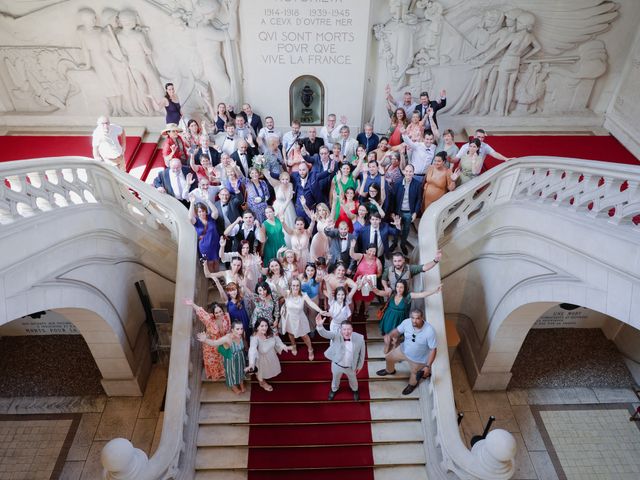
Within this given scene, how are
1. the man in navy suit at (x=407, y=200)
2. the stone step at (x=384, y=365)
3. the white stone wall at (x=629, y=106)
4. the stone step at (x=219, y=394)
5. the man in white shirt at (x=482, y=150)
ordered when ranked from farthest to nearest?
1. the white stone wall at (x=629, y=106)
2. the man in white shirt at (x=482, y=150)
3. the man in navy suit at (x=407, y=200)
4. the stone step at (x=384, y=365)
5. the stone step at (x=219, y=394)

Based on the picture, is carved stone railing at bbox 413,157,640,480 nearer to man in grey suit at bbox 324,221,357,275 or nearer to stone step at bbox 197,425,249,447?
man in grey suit at bbox 324,221,357,275

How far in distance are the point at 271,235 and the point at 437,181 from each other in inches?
116

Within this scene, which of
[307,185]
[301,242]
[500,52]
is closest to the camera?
[301,242]

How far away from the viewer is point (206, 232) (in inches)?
319

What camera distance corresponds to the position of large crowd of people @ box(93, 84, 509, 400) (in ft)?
24.2

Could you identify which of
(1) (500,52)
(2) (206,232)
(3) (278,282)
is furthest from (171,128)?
(1) (500,52)

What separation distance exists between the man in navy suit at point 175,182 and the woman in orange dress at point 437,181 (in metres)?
4.02

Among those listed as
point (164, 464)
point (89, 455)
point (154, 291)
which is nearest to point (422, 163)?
point (154, 291)

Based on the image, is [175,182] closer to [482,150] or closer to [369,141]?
[369,141]

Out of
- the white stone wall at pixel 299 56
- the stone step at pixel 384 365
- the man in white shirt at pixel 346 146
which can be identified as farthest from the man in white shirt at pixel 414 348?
the white stone wall at pixel 299 56

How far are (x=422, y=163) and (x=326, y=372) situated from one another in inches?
156

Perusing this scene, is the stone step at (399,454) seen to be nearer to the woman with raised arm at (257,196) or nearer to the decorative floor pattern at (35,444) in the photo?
the woman with raised arm at (257,196)

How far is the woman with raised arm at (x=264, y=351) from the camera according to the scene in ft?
23.7

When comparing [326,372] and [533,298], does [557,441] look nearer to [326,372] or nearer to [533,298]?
[533,298]
